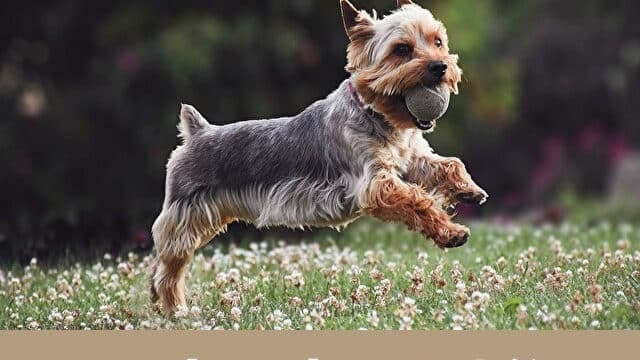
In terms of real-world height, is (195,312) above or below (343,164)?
below

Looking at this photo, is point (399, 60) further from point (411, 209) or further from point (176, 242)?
point (176, 242)

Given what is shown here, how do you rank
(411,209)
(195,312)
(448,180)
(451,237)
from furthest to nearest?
(195,312) < (448,180) < (411,209) < (451,237)

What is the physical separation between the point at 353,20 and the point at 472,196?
1308 mm

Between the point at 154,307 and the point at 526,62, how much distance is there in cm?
1368

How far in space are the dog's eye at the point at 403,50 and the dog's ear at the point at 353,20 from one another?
0.32 metres

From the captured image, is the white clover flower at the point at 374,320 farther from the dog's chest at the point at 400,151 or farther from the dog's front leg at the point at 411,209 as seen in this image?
the dog's chest at the point at 400,151

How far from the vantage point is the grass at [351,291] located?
6652mm

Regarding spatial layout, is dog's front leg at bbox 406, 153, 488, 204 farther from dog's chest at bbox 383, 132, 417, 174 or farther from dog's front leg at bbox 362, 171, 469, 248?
dog's front leg at bbox 362, 171, 469, 248

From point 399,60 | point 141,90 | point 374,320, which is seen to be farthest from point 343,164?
point 141,90

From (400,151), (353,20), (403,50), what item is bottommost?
(400,151)

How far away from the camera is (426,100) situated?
6578 mm

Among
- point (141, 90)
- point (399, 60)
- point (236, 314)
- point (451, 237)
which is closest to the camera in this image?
point (451, 237)

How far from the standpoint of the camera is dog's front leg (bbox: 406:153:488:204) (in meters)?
6.85

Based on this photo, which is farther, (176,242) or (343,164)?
(176,242)
